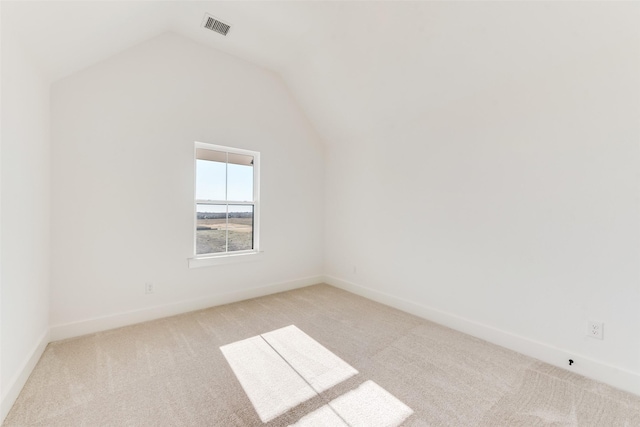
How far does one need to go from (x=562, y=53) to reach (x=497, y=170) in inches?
36.8

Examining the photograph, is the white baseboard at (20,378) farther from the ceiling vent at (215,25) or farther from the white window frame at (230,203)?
the ceiling vent at (215,25)

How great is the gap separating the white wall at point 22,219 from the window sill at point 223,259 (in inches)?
47.0

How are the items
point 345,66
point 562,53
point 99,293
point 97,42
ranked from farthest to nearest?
point 345,66
point 99,293
point 97,42
point 562,53

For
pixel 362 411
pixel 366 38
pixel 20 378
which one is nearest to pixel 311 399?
pixel 362 411

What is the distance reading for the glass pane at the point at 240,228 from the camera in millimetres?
3438

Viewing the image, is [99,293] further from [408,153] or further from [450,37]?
[450,37]

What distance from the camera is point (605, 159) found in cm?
190

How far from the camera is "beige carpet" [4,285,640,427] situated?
5.06 ft

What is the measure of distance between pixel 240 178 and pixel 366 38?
84.1 inches

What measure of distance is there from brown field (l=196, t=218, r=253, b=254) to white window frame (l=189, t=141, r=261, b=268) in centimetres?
6

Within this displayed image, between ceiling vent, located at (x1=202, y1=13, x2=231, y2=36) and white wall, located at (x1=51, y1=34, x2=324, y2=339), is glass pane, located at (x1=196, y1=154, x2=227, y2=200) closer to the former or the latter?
white wall, located at (x1=51, y1=34, x2=324, y2=339)

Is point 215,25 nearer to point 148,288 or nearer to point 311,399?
point 148,288

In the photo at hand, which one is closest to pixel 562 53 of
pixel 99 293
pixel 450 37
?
pixel 450 37

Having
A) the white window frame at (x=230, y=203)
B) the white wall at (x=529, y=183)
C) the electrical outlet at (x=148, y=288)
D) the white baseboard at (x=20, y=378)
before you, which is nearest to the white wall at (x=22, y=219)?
the white baseboard at (x=20, y=378)
